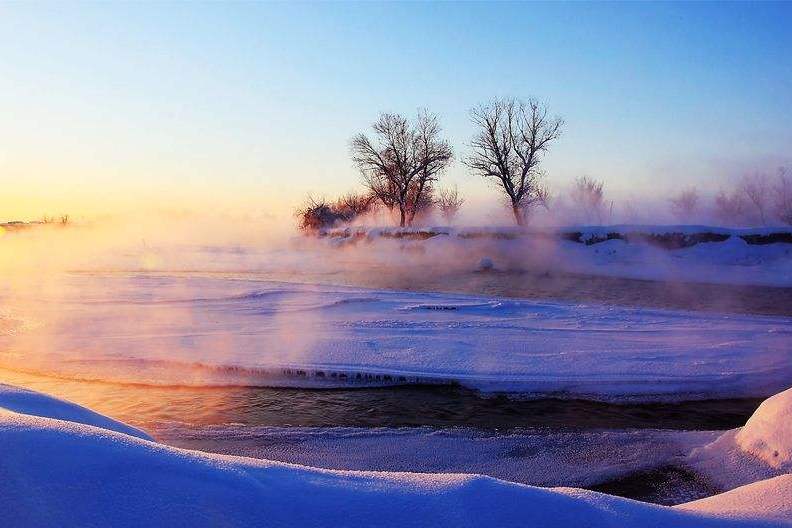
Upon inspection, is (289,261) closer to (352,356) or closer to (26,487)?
(352,356)

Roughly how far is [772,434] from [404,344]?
4.16m

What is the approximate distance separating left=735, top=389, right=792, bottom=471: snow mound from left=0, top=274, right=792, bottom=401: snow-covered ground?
1.37 m

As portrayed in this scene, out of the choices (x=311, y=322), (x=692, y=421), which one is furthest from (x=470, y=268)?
(x=692, y=421)

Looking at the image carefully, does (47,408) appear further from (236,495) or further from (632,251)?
(632,251)

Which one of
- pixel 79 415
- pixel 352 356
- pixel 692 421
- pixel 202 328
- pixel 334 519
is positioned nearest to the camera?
pixel 334 519

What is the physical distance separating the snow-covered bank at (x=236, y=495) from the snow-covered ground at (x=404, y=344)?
12.2ft

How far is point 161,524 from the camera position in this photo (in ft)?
5.34

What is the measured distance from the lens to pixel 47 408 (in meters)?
2.79

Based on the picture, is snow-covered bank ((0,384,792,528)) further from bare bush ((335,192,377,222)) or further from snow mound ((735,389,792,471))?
bare bush ((335,192,377,222))

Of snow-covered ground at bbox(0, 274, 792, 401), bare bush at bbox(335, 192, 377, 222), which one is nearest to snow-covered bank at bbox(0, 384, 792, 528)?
snow-covered ground at bbox(0, 274, 792, 401)

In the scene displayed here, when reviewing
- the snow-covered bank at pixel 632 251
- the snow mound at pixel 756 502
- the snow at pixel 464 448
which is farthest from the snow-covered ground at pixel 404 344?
the snow-covered bank at pixel 632 251

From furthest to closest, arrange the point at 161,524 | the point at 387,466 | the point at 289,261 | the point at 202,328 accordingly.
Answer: the point at 289,261 < the point at 202,328 < the point at 387,466 < the point at 161,524

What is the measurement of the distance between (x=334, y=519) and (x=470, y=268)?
60.0 feet

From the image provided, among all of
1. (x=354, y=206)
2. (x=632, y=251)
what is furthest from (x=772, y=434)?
(x=354, y=206)
